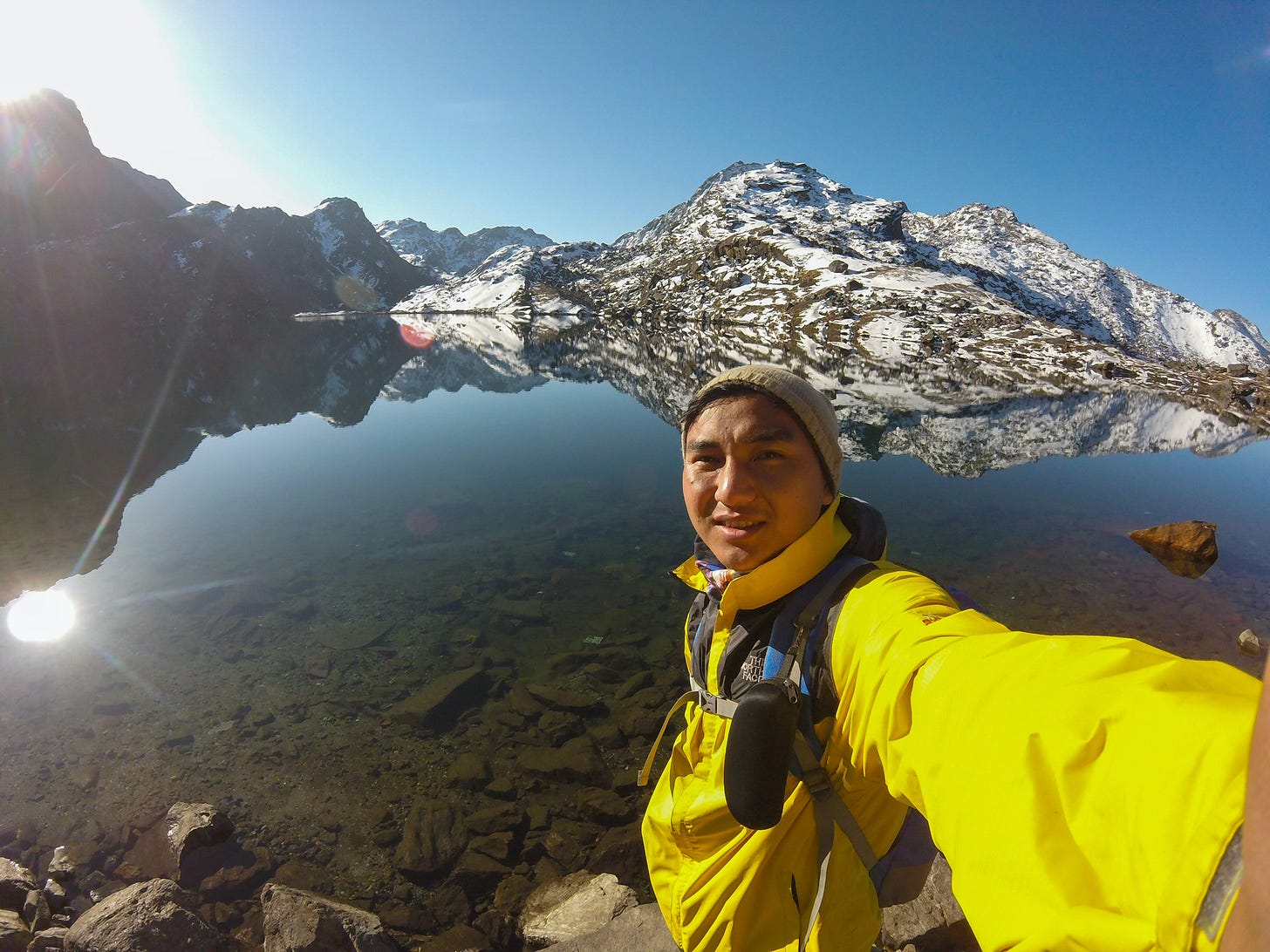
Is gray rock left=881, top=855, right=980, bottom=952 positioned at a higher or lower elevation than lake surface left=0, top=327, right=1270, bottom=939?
lower

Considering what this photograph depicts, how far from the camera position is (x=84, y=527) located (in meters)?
17.5

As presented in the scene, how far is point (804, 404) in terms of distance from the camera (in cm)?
310

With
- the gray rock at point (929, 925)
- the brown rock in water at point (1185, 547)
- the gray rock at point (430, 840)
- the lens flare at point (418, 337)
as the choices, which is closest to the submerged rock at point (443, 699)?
the gray rock at point (430, 840)

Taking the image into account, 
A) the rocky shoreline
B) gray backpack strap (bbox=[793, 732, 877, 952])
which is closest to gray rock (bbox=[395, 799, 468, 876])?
the rocky shoreline

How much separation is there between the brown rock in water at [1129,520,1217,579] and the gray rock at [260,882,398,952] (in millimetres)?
20308

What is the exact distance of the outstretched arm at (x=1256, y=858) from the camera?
0.76 metres

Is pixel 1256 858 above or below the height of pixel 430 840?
above

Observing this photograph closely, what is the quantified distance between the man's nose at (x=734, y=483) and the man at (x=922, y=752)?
0.03ft

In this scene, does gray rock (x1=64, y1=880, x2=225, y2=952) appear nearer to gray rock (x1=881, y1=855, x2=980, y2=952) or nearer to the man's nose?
gray rock (x1=881, y1=855, x2=980, y2=952)

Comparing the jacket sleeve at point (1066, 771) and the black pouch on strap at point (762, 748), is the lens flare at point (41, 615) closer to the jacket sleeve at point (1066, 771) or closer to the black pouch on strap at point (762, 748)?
the black pouch on strap at point (762, 748)

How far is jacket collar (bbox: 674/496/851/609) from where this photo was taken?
2.77m

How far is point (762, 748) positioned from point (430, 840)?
678 cm

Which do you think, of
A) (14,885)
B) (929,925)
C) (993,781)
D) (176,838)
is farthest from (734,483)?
(14,885)

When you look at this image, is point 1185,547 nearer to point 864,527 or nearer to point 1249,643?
point 1249,643
